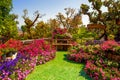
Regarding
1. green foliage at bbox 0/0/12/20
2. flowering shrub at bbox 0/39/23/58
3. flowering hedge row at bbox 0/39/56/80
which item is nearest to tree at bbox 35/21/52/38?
green foliage at bbox 0/0/12/20

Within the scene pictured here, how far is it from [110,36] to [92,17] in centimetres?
392

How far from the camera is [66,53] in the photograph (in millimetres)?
17062

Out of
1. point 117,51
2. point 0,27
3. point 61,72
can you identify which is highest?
point 0,27

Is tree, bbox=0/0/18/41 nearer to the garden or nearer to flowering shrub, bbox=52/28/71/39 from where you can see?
the garden

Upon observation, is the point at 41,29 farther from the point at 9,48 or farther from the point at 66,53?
the point at 9,48

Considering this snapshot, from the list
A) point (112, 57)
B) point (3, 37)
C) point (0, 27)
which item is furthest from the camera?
point (3, 37)

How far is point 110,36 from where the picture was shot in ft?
78.4

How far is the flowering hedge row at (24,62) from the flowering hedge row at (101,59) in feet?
6.73

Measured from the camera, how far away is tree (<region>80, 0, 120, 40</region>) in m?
24.7

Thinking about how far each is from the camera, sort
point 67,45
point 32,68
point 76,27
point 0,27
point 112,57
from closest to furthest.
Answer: point 32,68
point 112,57
point 67,45
point 0,27
point 76,27

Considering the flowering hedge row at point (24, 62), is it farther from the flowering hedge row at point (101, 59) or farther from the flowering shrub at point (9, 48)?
the flowering hedge row at point (101, 59)

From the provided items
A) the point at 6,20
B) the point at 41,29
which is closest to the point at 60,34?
the point at 6,20

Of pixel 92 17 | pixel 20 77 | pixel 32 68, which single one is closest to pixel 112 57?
pixel 32 68

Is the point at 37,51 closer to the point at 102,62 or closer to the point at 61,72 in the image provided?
the point at 61,72
